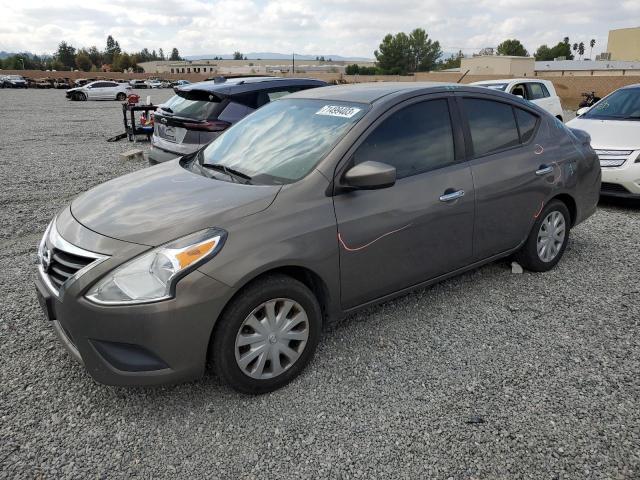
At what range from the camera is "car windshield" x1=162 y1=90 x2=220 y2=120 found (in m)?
6.81

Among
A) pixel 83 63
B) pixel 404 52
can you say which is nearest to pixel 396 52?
pixel 404 52

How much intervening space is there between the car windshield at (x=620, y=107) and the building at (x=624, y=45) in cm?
8366

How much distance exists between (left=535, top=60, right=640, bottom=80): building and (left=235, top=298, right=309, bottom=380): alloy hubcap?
69245 mm

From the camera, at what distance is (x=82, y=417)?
280 centimetres

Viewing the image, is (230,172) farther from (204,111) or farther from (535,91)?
(535,91)

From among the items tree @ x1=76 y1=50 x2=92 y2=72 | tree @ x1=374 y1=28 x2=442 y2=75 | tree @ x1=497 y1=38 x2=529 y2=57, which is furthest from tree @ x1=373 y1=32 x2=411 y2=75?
tree @ x1=76 y1=50 x2=92 y2=72

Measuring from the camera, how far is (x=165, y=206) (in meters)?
3.00

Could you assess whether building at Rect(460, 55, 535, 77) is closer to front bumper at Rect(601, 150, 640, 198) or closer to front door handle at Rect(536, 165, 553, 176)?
front bumper at Rect(601, 150, 640, 198)

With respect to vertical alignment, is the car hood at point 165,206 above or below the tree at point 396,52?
below

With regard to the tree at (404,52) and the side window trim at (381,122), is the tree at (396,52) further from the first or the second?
the side window trim at (381,122)

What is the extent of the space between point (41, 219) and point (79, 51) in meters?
129

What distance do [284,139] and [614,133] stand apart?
5.55 m

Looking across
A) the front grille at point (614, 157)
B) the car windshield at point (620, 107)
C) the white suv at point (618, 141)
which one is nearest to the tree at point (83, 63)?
the car windshield at point (620, 107)

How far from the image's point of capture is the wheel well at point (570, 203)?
4.65 meters
